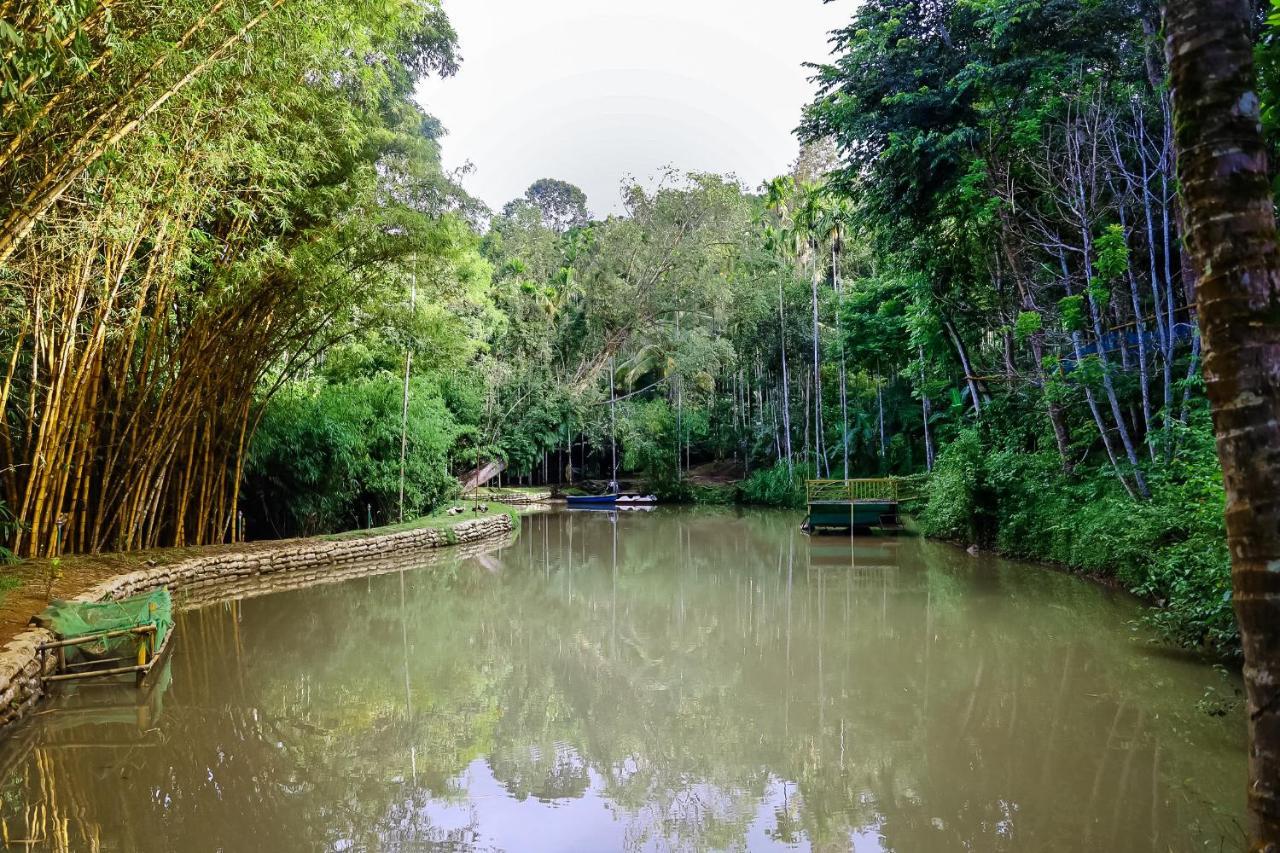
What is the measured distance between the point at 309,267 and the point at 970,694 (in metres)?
7.01

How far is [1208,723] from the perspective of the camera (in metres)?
4.17

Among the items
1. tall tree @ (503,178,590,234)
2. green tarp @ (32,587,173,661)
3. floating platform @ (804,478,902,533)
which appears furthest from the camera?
tall tree @ (503,178,590,234)

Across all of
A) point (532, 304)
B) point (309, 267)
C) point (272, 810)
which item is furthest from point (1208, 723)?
point (532, 304)

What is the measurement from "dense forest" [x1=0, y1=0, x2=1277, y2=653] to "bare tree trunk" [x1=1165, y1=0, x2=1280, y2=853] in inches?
38.8

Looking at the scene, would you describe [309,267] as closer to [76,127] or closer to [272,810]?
[76,127]

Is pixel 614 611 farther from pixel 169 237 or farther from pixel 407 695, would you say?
pixel 169 237

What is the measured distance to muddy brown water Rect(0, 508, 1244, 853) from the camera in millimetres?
3252

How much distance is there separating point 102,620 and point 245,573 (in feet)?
13.6

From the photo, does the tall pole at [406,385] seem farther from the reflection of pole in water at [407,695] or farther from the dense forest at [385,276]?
the reflection of pole in water at [407,695]

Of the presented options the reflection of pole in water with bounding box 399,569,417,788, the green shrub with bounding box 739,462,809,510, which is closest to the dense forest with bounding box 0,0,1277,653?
the reflection of pole in water with bounding box 399,569,417,788

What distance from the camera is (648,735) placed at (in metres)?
4.39

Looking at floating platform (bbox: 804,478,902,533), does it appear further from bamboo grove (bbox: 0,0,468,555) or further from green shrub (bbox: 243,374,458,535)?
bamboo grove (bbox: 0,0,468,555)

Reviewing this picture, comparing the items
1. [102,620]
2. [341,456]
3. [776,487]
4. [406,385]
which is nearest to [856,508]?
[776,487]

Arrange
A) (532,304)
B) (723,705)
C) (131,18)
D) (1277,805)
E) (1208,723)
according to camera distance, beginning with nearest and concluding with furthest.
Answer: (1277,805) → (1208,723) → (131,18) → (723,705) → (532,304)
